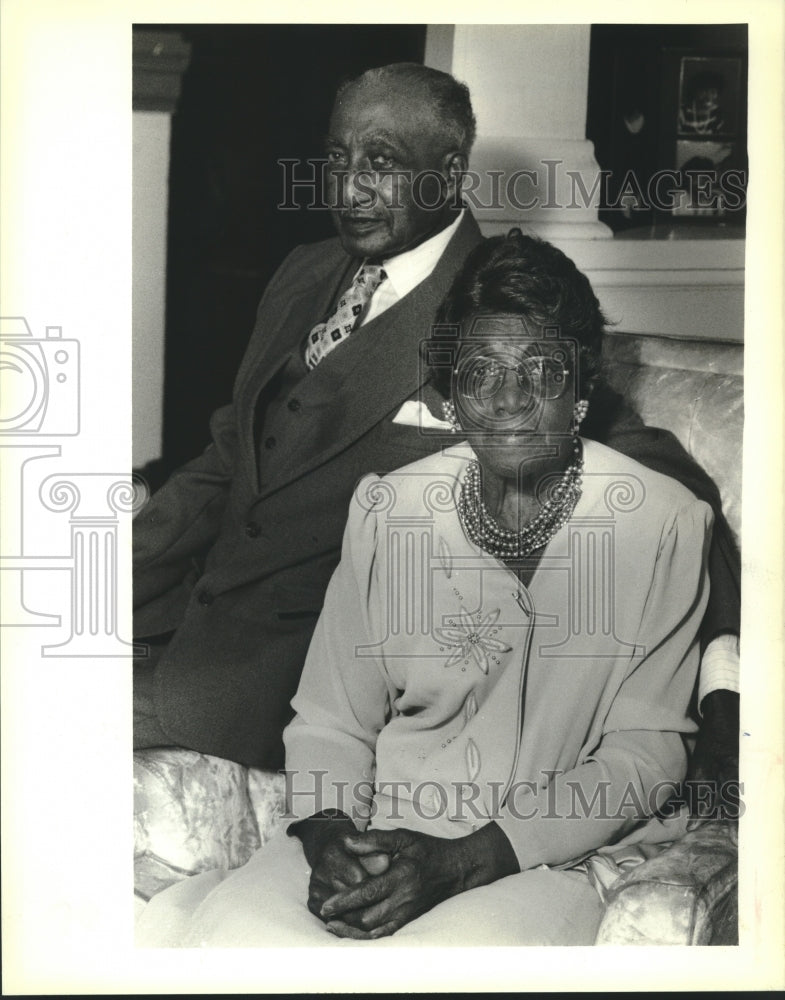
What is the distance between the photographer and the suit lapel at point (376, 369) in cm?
285

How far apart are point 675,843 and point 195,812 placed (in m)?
1.10

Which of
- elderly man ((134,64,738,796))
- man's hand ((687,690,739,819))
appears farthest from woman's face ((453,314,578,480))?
man's hand ((687,690,739,819))

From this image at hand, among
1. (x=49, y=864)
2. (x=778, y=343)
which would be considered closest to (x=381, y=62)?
(x=778, y=343)

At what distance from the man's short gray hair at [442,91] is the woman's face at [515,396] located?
436 millimetres

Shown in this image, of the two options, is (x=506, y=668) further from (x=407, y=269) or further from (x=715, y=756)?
(x=407, y=269)

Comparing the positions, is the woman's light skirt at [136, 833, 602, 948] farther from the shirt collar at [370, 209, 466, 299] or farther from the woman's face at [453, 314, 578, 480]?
the shirt collar at [370, 209, 466, 299]

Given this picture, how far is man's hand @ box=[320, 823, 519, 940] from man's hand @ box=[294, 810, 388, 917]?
13mm

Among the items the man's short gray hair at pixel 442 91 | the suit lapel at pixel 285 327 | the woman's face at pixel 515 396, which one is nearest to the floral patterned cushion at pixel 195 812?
the suit lapel at pixel 285 327

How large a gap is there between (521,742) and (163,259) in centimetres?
139

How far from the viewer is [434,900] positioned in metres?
2.75

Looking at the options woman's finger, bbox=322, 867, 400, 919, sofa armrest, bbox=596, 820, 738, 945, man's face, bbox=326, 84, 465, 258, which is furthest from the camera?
man's face, bbox=326, 84, 465, 258

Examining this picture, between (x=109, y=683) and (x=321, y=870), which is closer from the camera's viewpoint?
(x=321, y=870)

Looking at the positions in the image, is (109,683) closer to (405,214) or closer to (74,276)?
(74,276)

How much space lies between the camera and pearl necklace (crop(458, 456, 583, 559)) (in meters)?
2.84
